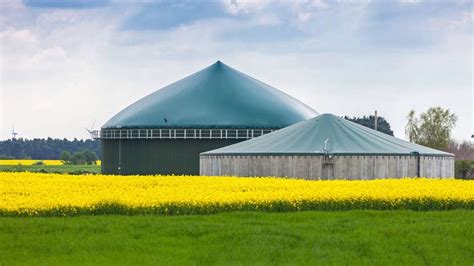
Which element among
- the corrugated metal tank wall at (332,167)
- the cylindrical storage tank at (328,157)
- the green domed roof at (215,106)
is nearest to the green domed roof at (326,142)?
the cylindrical storage tank at (328,157)

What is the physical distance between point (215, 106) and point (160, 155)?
6.34 m

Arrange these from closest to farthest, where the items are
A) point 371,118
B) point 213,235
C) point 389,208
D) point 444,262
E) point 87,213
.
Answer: point 444,262, point 213,235, point 87,213, point 389,208, point 371,118

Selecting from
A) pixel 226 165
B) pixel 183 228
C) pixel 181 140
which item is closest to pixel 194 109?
pixel 181 140

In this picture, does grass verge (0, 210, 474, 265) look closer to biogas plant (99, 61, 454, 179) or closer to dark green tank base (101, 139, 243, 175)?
biogas plant (99, 61, 454, 179)

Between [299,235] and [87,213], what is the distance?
7139 mm

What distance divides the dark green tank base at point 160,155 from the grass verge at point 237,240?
5092 centimetres

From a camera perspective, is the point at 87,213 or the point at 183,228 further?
the point at 87,213

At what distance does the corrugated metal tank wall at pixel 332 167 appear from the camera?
52.3 m

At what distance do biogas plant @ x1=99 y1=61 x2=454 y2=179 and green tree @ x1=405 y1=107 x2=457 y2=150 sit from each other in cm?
2055

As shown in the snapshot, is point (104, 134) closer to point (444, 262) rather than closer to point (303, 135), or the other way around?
point (303, 135)

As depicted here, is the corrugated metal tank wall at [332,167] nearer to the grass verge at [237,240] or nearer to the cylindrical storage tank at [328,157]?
the cylindrical storage tank at [328,157]

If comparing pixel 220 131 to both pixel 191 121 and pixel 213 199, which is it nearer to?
pixel 191 121

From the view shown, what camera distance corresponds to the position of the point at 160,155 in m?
75.9

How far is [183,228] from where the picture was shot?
21.3 m
